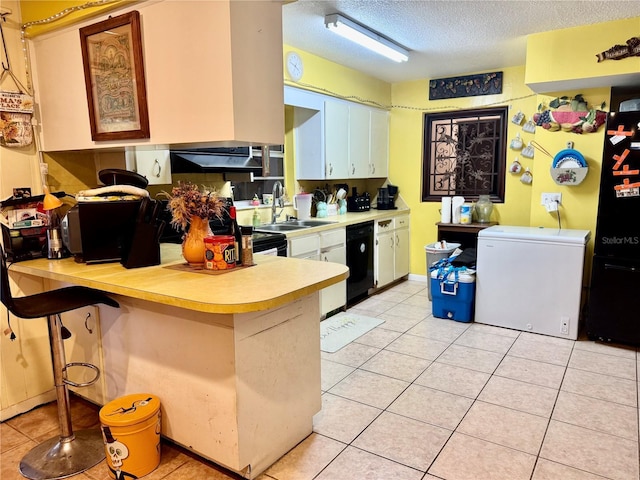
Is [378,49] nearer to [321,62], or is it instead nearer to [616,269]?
[321,62]

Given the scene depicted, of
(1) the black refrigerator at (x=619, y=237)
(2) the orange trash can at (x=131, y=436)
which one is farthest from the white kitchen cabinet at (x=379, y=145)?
(2) the orange trash can at (x=131, y=436)

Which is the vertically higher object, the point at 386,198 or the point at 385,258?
the point at 386,198

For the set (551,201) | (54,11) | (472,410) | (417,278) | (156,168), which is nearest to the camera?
(54,11)

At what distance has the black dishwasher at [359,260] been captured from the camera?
14.5ft

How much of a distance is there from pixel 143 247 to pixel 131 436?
882 millimetres

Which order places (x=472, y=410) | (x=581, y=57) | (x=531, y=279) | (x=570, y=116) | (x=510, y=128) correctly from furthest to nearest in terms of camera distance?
1. (x=510, y=128)
2. (x=570, y=116)
3. (x=531, y=279)
4. (x=581, y=57)
5. (x=472, y=410)

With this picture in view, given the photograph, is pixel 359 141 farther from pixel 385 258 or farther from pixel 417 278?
pixel 417 278

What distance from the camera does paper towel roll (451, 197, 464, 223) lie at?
15.8 feet

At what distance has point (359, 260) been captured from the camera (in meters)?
4.55

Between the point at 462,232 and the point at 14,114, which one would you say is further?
the point at 462,232

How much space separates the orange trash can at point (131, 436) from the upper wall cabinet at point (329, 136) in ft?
9.09

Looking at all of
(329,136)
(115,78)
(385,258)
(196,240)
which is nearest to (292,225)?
(329,136)

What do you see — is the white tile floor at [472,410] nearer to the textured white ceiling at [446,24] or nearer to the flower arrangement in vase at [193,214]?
the flower arrangement in vase at [193,214]

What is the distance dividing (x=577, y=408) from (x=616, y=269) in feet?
4.26
